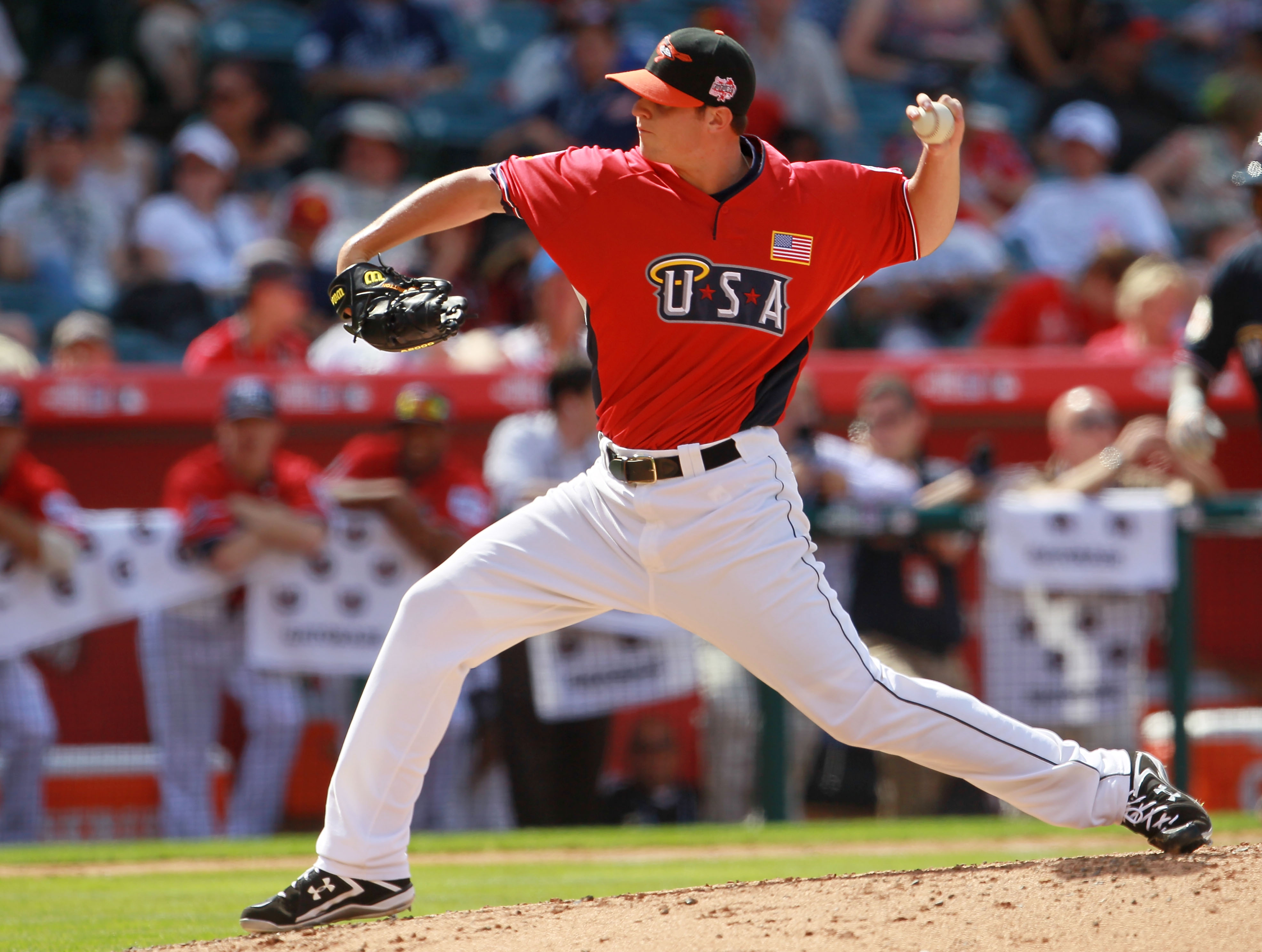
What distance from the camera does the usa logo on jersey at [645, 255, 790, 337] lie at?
3.42 meters

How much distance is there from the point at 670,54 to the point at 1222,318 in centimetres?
274

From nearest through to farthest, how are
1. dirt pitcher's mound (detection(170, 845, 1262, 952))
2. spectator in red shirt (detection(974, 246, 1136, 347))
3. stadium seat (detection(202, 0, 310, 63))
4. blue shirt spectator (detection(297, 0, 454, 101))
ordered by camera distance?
1. dirt pitcher's mound (detection(170, 845, 1262, 952))
2. spectator in red shirt (detection(974, 246, 1136, 347))
3. blue shirt spectator (detection(297, 0, 454, 101))
4. stadium seat (detection(202, 0, 310, 63))

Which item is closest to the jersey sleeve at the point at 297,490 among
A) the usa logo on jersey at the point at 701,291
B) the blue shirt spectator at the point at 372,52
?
the usa logo on jersey at the point at 701,291

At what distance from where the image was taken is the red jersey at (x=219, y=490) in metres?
6.36

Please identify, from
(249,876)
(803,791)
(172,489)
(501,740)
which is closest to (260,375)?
(172,489)

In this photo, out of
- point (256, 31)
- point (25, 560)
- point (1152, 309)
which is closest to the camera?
point (25, 560)

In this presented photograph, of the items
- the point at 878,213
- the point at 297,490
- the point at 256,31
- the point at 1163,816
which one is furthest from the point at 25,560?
the point at 256,31

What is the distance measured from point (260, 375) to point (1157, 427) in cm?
406

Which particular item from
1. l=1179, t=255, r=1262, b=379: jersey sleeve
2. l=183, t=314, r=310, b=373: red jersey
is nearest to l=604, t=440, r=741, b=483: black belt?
l=1179, t=255, r=1262, b=379: jersey sleeve

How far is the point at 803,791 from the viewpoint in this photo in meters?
6.63

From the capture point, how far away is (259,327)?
7.38 metres

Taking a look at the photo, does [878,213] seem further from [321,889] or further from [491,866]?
[491,866]

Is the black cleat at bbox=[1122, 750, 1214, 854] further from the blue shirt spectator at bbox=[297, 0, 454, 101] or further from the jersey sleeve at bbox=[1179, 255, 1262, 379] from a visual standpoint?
the blue shirt spectator at bbox=[297, 0, 454, 101]

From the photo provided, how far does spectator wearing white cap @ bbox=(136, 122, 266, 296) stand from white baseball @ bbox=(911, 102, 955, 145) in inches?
220
